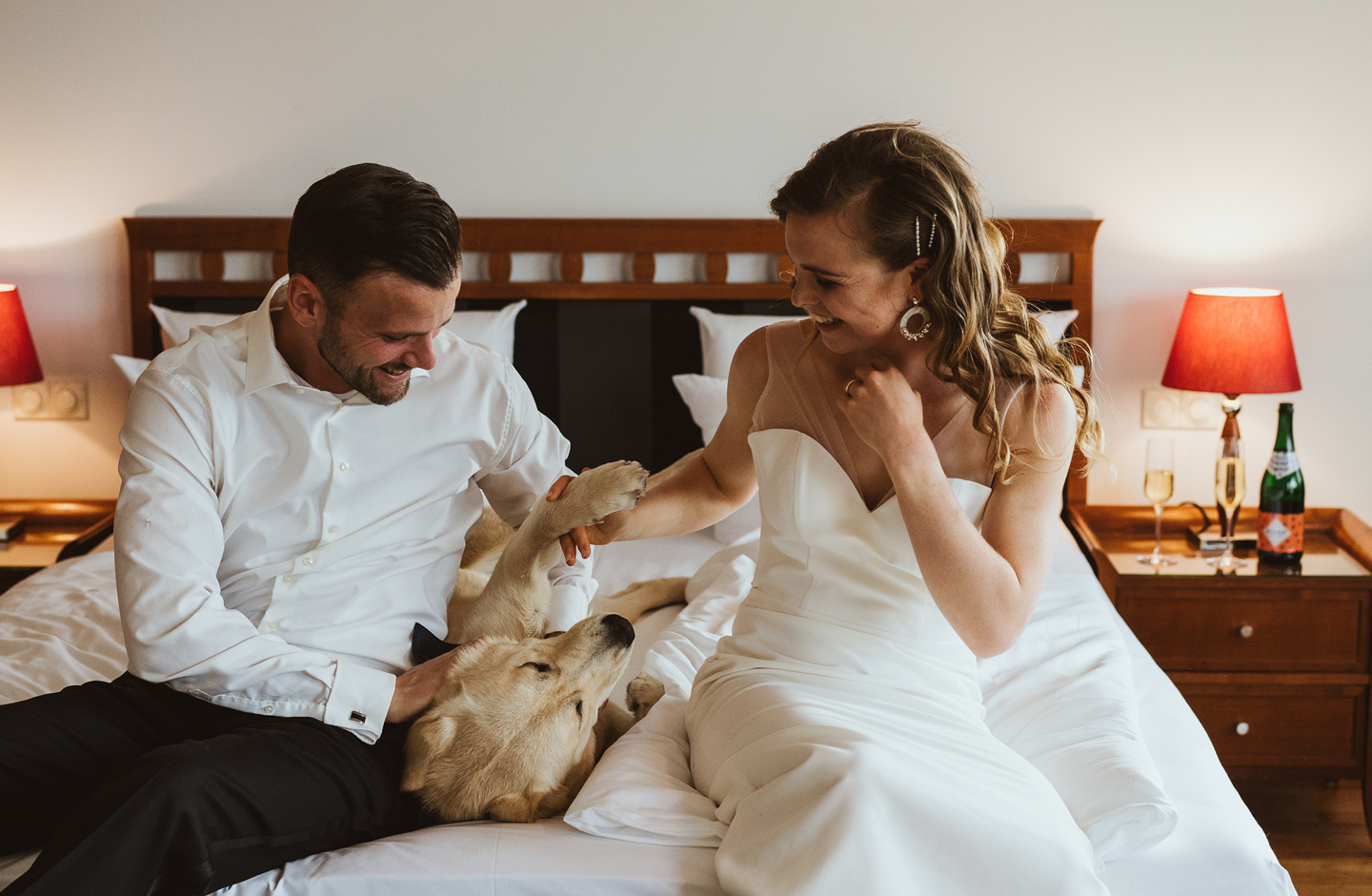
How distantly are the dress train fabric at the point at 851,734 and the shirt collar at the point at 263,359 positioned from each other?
2.12 feet

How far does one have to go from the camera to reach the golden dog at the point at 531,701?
1.33 metres

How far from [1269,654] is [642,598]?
1.62 meters

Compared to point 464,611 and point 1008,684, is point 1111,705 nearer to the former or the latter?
point 1008,684

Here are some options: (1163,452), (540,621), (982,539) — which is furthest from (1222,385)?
(540,621)

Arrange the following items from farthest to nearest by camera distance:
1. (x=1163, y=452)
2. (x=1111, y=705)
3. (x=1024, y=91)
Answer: (x=1024, y=91) < (x=1163, y=452) < (x=1111, y=705)

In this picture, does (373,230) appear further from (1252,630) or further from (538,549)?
(1252,630)

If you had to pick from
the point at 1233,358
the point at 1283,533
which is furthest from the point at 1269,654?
the point at 1233,358

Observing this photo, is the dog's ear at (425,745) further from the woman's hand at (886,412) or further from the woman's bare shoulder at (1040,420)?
the woman's bare shoulder at (1040,420)

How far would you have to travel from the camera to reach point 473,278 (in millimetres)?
3076

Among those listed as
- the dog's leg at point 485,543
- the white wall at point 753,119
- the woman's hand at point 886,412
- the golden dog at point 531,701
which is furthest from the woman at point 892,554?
the white wall at point 753,119

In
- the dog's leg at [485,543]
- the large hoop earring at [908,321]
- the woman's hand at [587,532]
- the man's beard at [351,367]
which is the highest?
the large hoop earring at [908,321]

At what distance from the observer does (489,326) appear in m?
2.85

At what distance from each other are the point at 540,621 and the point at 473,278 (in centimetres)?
168

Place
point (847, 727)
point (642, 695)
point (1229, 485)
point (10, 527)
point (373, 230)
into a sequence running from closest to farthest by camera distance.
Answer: point (847, 727), point (373, 230), point (642, 695), point (1229, 485), point (10, 527)
